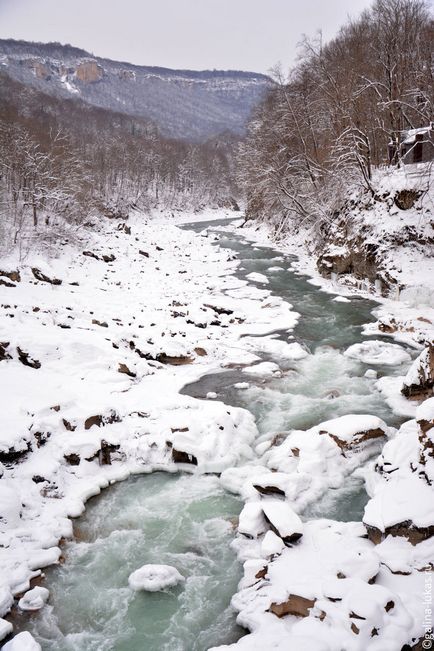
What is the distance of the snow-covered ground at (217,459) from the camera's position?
4188 millimetres

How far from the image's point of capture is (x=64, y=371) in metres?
9.63

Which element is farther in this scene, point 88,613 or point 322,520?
point 322,520

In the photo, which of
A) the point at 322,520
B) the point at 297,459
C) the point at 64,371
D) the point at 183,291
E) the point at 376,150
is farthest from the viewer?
the point at 376,150

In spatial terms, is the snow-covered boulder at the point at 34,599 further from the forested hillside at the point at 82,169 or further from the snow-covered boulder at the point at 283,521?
the forested hillside at the point at 82,169

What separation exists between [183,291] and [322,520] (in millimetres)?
13620

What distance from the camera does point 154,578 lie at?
4.91 m

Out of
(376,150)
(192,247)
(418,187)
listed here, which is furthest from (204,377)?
(192,247)

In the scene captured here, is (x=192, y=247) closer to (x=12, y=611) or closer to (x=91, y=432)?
A: (x=91, y=432)

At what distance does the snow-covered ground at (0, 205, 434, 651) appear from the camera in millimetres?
4188

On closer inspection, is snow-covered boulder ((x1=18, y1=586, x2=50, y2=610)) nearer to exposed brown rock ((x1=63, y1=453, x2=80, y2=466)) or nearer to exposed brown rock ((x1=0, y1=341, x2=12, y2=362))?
exposed brown rock ((x1=63, y1=453, x2=80, y2=466))

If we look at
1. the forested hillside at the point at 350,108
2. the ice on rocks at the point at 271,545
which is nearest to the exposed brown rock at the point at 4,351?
the ice on rocks at the point at 271,545

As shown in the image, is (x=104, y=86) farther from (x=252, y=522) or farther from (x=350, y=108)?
(x=252, y=522)

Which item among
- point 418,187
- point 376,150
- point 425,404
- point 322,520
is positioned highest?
point 376,150

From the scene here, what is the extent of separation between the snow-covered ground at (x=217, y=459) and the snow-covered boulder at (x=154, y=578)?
31.3 inches
